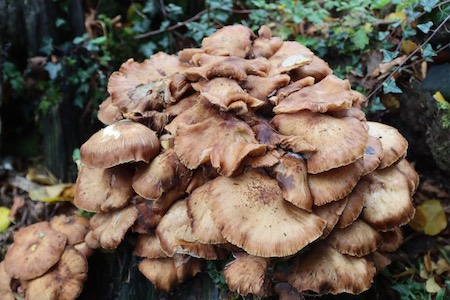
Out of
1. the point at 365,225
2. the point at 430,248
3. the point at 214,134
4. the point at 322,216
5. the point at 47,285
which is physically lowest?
the point at 430,248

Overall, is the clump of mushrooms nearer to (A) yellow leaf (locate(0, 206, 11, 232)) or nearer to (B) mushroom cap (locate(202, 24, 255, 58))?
(B) mushroom cap (locate(202, 24, 255, 58))

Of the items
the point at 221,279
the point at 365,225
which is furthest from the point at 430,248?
the point at 221,279

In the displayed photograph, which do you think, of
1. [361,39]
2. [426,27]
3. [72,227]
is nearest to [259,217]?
[72,227]

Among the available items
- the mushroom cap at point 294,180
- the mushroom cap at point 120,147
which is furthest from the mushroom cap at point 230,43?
the mushroom cap at point 294,180

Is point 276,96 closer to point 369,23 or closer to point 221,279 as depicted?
point 221,279

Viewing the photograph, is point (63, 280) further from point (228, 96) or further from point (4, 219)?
point (228, 96)

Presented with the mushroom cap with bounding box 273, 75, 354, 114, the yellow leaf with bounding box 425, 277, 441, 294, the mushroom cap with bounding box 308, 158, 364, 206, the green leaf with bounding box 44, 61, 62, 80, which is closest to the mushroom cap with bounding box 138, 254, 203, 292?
the mushroom cap with bounding box 308, 158, 364, 206

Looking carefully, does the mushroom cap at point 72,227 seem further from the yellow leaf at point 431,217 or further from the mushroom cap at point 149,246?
the yellow leaf at point 431,217
